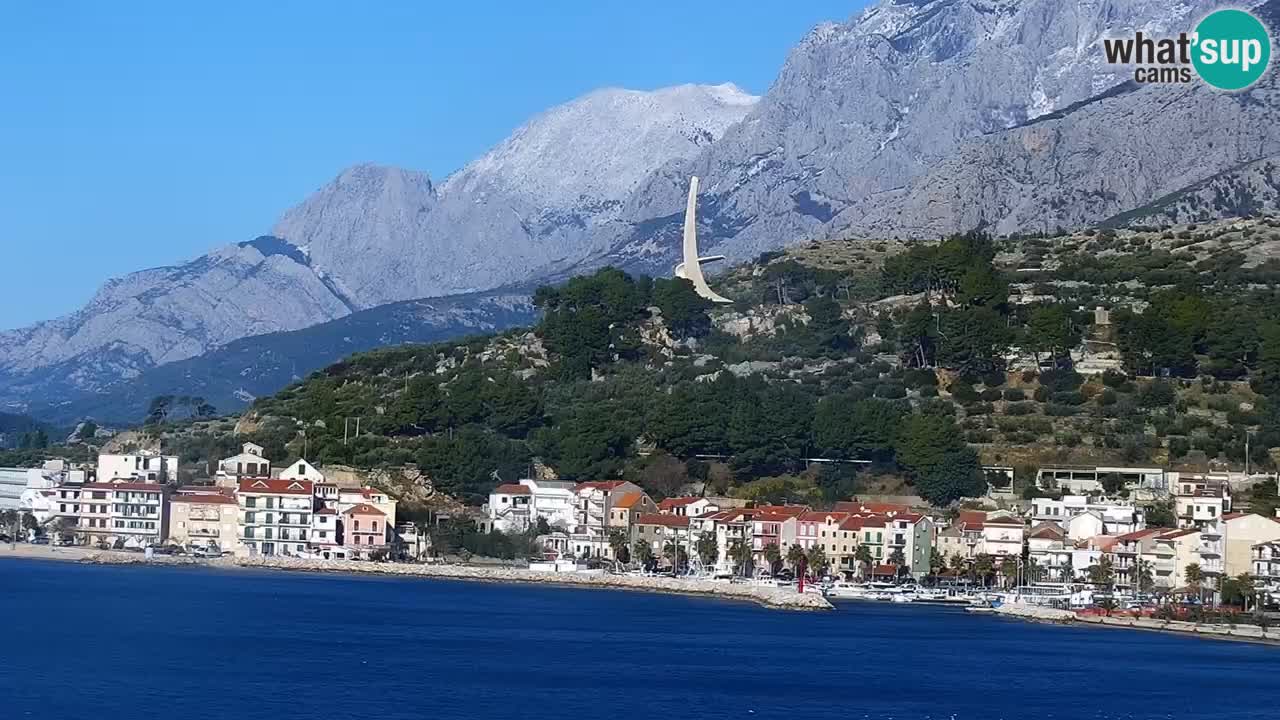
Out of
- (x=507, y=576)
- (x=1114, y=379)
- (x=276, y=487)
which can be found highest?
(x=1114, y=379)

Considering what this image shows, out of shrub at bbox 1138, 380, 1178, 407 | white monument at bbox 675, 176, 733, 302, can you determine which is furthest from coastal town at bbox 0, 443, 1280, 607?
white monument at bbox 675, 176, 733, 302

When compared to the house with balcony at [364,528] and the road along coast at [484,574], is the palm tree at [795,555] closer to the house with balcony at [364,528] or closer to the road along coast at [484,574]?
the road along coast at [484,574]

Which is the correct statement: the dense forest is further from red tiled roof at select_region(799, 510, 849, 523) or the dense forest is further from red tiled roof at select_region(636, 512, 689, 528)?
red tiled roof at select_region(799, 510, 849, 523)

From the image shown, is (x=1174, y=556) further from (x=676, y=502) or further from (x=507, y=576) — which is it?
(x=507, y=576)

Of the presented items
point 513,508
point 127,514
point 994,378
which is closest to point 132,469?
point 127,514

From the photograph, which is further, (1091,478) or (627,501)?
(627,501)

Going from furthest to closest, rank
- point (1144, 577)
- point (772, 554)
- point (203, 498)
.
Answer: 1. point (203, 498)
2. point (772, 554)
3. point (1144, 577)
